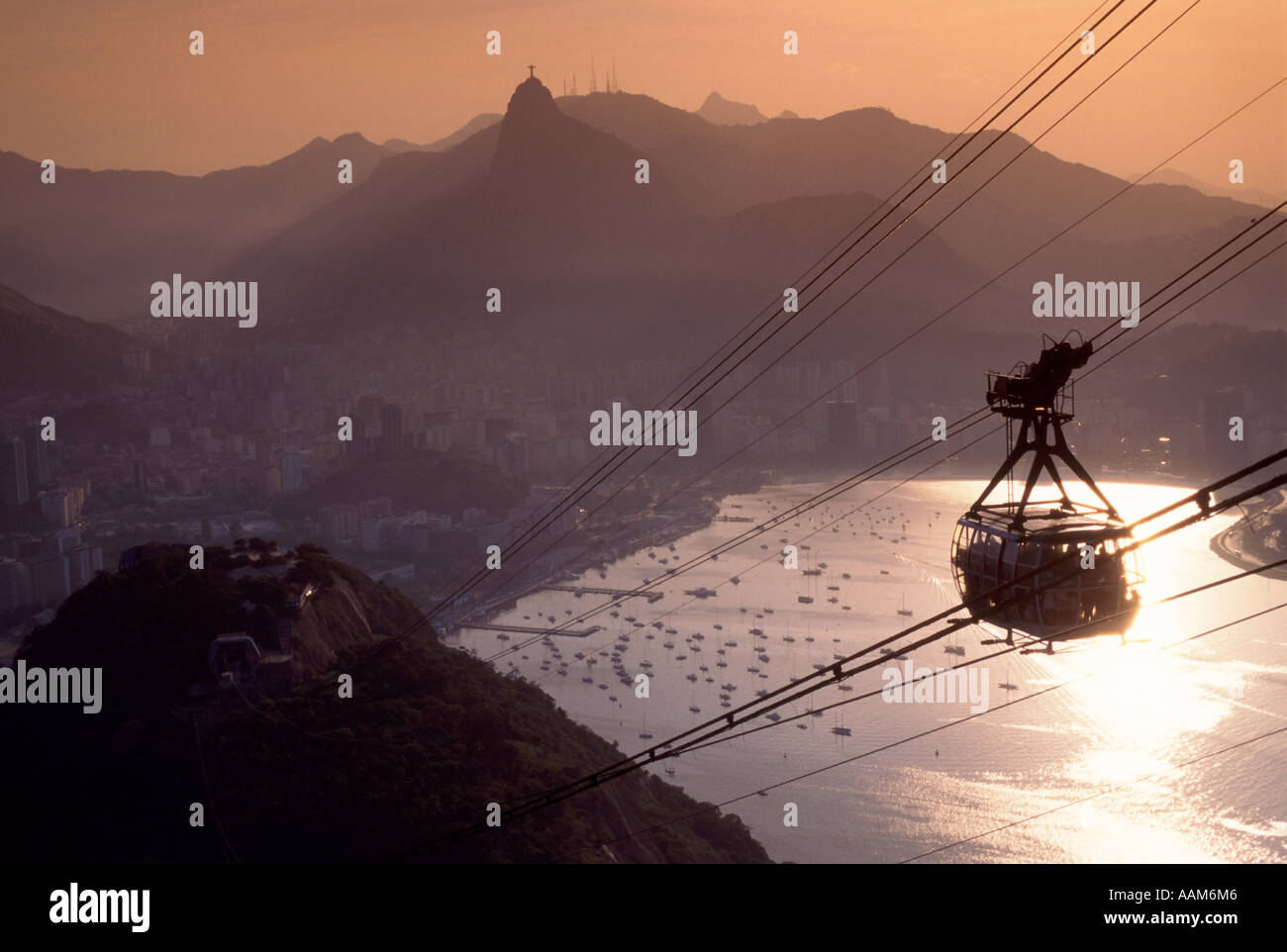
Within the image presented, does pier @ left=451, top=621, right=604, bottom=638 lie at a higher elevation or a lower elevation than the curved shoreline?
lower

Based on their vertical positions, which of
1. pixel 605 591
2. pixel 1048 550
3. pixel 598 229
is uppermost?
pixel 598 229

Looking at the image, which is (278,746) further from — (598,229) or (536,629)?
(598,229)

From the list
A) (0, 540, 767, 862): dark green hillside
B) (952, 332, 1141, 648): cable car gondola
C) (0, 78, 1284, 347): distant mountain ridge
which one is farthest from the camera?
(0, 78, 1284, 347): distant mountain ridge

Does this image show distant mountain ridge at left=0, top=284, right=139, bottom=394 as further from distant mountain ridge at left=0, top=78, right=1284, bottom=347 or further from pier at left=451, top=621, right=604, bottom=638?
pier at left=451, top=621, right=604, bottom=638

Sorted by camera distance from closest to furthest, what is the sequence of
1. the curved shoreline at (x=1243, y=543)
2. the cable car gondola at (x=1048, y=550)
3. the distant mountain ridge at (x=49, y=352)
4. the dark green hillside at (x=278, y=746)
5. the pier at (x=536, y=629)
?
the cable car gondola at (x=1048, y=550) < the dark green hillside at (x=278, y=746) < the pier at (x=536, y=629) < the curved shoreline at (x=1243, y=543) < the distant mountain ridge at (x=49, y=352)

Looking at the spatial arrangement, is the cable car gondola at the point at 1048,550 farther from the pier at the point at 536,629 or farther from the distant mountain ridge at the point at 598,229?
the distant mountain ridge at the point at 598,229

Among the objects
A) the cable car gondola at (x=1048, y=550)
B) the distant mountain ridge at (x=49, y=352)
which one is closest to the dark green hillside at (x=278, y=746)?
the cable car gondola at (x=1048, y=550)

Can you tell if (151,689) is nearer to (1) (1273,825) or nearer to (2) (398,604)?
(2) (398,604)

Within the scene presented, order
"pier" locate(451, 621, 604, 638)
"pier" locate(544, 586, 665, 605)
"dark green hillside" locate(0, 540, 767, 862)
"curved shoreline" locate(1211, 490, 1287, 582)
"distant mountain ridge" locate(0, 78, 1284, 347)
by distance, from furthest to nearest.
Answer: "distant mountain ridge" locate(0, 78, 1284, 347), "pier" locate(544, 586, 665, 605), "curved shoreline" locate(1211, 490, 1287, 582), "pier" locate(451, 621, 604, 638), "dark green hillside" locate(0, 540, 767, 862)

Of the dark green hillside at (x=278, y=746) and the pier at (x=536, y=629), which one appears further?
the pier at (x=536, y=629)

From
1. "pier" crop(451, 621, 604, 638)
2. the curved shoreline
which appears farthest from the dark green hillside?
the curved shoreline

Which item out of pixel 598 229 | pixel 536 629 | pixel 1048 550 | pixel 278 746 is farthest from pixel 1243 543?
pixel 598 229
